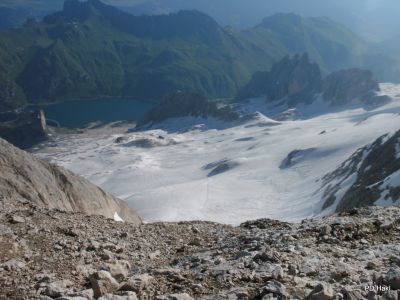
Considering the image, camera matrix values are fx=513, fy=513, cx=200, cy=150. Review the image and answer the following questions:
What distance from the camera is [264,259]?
1394 cm

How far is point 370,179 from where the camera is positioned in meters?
68.4

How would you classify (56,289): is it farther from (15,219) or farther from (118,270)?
(15,219)

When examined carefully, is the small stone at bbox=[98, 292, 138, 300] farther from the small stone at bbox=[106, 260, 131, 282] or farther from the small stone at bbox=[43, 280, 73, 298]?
the small stone at bbox=[106, 260, 131, 282]

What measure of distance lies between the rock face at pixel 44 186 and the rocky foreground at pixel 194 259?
44.4ft

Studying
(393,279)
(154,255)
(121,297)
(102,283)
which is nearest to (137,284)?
(102,283)

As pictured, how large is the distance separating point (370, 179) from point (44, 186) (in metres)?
46.0

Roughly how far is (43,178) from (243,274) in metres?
28.9

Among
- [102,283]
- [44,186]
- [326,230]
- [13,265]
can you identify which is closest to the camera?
[102,283]

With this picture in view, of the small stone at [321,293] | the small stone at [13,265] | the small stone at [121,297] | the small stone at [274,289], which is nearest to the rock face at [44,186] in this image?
the small stone at [13,265]

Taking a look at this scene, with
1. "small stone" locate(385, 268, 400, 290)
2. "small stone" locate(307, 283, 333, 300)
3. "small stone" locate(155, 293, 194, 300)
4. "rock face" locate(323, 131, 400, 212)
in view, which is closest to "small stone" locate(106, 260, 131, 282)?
"small stone" locate(155, 293, 194, 300)

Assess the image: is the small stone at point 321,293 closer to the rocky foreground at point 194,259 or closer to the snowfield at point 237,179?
the rocky foreground at point 194,259

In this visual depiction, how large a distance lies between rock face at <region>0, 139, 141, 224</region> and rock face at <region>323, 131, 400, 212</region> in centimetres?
2721


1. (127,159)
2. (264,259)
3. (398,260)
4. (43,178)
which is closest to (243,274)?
(264,259)

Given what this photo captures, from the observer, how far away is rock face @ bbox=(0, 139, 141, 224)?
A: 1326 inches
